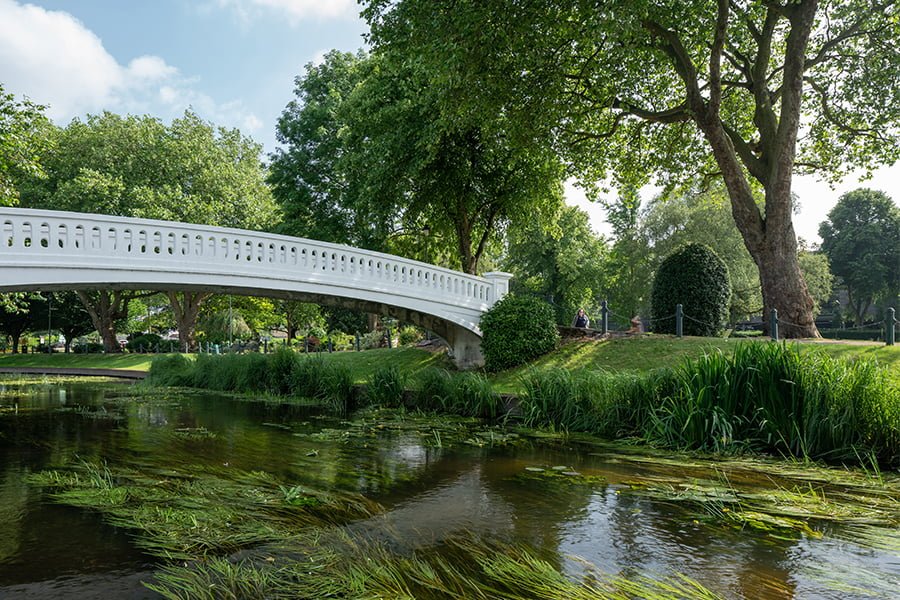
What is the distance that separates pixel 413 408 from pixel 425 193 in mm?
8875

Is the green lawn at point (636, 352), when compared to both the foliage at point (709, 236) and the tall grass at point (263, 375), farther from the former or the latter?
the foliage at point (709, 236)

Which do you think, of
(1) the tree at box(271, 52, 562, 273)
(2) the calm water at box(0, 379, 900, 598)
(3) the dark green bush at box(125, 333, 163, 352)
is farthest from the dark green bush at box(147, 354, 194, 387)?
(3) the dark green bush at box(125, 333, 163, 352)

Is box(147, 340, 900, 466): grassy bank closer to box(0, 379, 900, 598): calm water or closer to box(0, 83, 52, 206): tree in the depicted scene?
box(0, 379, 900, 598): calm water

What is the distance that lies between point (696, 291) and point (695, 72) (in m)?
5.15

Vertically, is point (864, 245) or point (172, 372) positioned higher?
point (864, 245)

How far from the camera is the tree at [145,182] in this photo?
2617 centimetres

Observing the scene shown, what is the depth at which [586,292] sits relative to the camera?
121ft

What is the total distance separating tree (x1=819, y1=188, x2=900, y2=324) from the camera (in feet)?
131

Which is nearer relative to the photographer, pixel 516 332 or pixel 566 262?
pixel 516 332

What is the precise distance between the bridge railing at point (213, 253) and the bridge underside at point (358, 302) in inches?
15.0

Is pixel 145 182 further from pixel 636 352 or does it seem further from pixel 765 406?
pixel 765 406

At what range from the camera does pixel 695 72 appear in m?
13.6

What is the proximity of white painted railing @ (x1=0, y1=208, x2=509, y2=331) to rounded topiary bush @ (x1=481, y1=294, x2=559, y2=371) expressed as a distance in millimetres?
739

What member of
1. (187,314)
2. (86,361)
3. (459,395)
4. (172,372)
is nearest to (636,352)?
(459,395)
